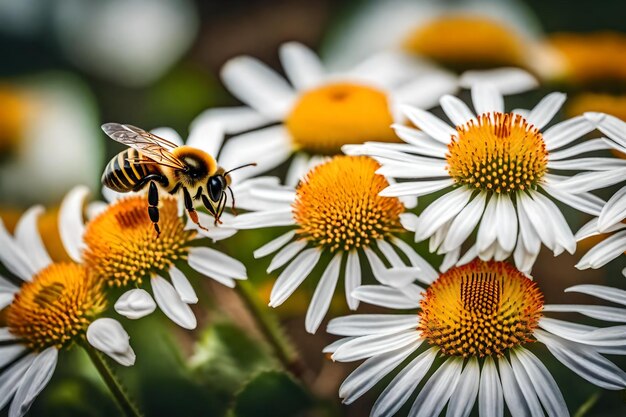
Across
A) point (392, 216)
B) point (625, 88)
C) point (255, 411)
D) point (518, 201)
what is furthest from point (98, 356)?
point (625, 88)

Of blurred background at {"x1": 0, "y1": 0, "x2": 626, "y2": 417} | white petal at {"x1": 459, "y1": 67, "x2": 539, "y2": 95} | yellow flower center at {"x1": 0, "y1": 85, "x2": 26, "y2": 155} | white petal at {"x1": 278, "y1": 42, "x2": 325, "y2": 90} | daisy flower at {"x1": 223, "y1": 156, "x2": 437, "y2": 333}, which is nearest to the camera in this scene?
daisy flower at {"x1": 223, "y1": 156, "x2": 437, "y2": 333}

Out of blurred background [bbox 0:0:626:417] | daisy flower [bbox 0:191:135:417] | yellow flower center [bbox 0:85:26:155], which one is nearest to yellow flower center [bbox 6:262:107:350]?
daisy flower [bbox 0:191:135:417]

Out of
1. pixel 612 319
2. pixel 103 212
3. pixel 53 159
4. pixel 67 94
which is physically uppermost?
pixel 67 94

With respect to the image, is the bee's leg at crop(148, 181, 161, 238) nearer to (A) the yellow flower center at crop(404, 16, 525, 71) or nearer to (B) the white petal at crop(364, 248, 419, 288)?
(B) the white petal at crop(364, 248, 419, 288)

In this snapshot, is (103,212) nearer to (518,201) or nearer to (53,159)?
(518,201)

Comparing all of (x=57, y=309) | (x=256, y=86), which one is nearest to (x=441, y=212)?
(x=57, y=309)
